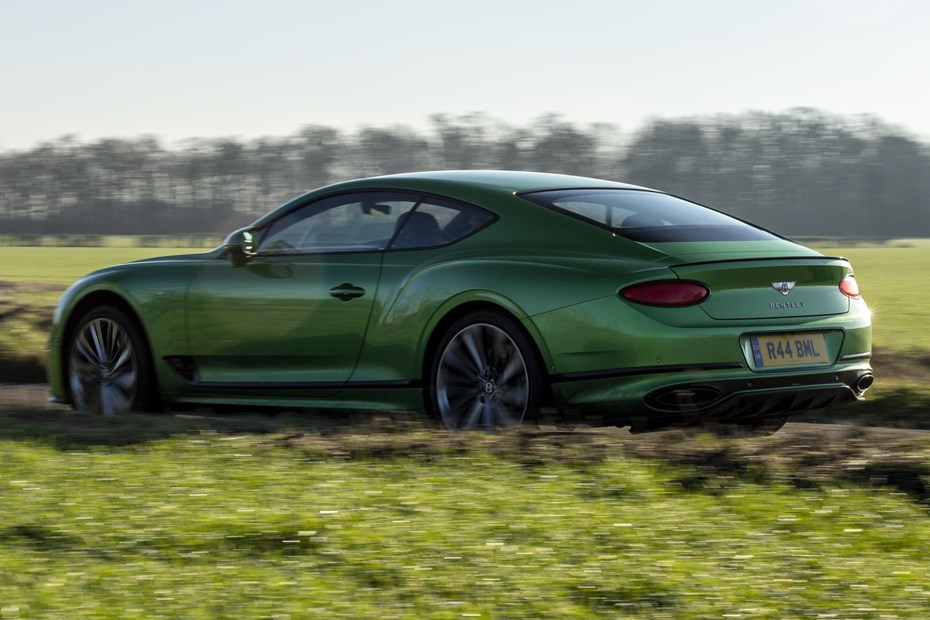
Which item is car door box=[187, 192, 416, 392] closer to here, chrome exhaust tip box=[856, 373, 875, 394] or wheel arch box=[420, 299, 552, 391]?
wheel arch box=[420, 299, 552, 391]

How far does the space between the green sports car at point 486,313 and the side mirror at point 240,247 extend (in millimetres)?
12

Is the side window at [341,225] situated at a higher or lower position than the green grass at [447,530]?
higher

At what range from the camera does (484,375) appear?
666cm

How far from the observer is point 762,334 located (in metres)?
6.29

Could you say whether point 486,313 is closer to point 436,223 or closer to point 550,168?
point 436,223

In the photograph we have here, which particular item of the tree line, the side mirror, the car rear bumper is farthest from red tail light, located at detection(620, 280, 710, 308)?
the tree line

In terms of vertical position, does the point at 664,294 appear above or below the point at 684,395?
above

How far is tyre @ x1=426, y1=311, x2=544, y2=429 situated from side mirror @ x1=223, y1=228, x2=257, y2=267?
157 centimetres

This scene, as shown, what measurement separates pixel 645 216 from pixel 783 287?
846 millimetres

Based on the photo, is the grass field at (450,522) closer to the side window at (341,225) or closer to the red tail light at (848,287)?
the red tail light at (848,287)

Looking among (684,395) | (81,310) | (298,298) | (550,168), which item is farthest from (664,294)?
(550,168)

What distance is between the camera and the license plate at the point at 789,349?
628cm

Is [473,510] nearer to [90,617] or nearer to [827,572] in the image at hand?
[827,572]

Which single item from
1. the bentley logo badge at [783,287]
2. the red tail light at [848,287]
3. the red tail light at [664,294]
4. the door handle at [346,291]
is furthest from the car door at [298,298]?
the red tail light at [848,287]
